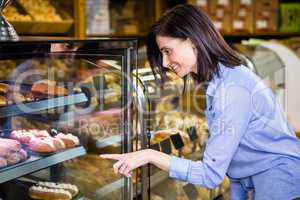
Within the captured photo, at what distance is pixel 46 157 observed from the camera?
4.74 feet

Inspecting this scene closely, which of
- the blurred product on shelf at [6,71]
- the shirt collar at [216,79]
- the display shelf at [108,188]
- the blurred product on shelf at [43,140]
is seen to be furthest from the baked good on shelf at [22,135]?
the shirt collar at [216,79]

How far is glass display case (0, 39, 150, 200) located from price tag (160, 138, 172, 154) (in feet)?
0.46

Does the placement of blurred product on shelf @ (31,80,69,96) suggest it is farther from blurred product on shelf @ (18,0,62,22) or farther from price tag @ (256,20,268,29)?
price tag @ (256,20,268,29)

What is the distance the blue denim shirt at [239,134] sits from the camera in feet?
4.29

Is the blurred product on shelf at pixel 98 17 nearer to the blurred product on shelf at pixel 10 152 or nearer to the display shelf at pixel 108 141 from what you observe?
→ the display shelf at pixel 108 141

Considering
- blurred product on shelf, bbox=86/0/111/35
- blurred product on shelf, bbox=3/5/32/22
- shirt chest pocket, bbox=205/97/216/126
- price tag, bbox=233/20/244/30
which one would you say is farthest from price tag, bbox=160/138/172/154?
price tag, bbox=233/20/244/30

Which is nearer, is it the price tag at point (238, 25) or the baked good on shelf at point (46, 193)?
the baked good on shelf at point (46, 193)

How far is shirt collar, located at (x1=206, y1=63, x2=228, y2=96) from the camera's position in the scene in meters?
1.37

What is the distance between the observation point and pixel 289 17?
12.9 feet

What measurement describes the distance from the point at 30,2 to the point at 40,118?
1.55m

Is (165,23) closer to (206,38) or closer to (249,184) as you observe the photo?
(206,38)

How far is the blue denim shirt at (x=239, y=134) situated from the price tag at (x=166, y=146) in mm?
422

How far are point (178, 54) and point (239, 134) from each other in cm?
31

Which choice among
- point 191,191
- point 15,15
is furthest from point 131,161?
point 15,15
